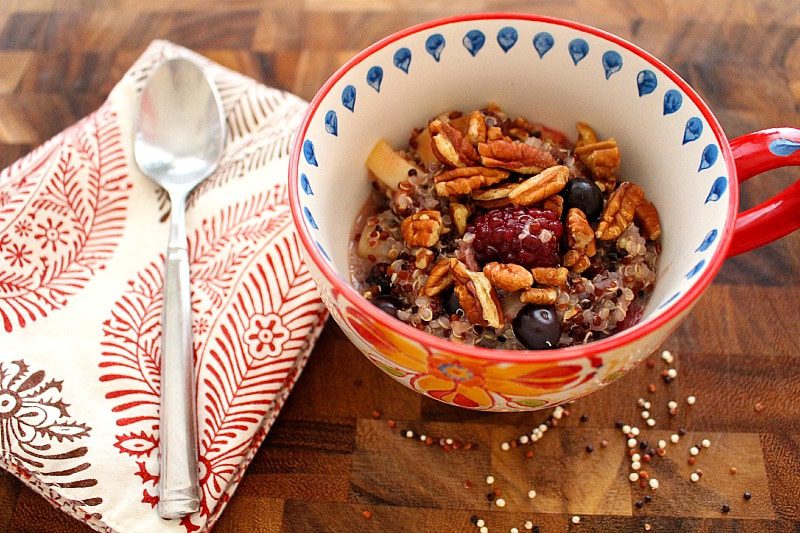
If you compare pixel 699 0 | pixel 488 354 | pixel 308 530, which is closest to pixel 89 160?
pixel 308 530

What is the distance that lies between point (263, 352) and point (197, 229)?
258mm

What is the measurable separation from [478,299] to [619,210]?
0.24m

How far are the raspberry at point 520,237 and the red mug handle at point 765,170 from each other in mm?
205

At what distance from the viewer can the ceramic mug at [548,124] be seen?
0.70 metres

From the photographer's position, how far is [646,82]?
2.91ft

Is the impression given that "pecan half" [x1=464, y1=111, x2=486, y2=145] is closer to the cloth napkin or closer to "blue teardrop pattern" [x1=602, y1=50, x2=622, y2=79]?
"blue teardrop pattern" [x1=602, y1=50, x2=622, y2=79]

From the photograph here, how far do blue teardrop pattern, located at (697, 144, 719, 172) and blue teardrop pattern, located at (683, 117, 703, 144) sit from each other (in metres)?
0.03

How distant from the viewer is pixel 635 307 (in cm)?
86

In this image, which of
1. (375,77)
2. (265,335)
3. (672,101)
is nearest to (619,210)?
(672,101)

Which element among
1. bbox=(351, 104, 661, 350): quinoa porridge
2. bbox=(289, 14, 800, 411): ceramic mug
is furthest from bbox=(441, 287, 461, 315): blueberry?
bbox=(289, 14, 800, 411): ceramic mug

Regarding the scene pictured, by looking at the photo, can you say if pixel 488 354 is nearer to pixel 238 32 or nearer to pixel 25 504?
pixel 25 504

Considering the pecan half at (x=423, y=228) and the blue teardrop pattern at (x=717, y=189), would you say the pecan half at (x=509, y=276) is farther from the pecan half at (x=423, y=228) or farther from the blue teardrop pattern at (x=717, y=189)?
the blue teardrop pattern at (x=717, y=189)

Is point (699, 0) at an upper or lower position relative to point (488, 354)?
upper

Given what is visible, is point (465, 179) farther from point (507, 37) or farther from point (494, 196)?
point (507, 37)
